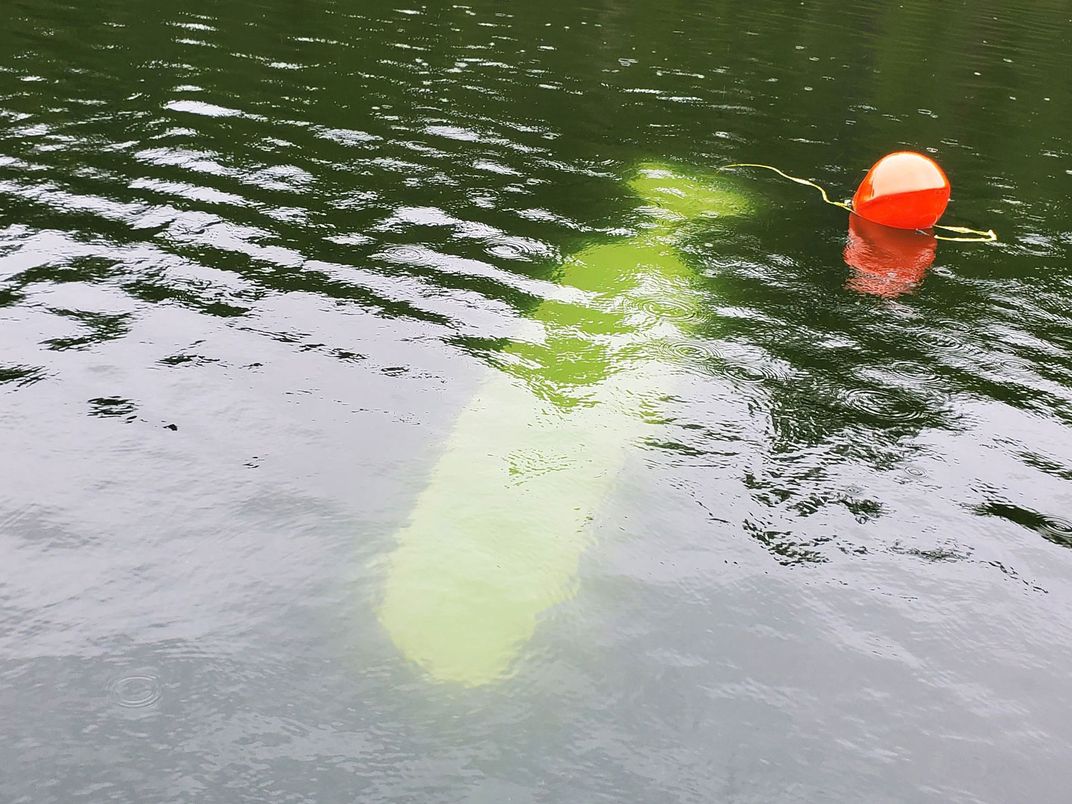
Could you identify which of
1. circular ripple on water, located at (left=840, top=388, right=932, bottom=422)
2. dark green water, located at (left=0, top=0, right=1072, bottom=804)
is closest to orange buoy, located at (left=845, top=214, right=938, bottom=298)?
dark green water, located at (left=0, top=0, right=1072, bottom=804)

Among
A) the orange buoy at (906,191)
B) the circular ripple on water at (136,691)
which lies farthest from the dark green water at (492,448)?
the orange buoy at (906,191)

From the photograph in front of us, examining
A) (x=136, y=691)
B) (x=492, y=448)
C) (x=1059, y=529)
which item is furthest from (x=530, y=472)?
(x=1059, y=529)

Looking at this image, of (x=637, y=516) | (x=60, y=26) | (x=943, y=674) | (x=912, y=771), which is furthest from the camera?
(x=60, y=26)

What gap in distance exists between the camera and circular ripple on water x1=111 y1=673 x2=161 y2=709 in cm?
448

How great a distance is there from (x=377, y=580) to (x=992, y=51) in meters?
22.4

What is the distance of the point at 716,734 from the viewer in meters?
4.60

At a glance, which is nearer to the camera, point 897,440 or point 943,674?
point 943,674

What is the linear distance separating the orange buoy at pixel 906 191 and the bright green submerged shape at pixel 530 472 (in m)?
3.02

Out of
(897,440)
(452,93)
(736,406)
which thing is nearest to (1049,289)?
(897,440)

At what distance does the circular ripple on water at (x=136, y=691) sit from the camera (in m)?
4.48

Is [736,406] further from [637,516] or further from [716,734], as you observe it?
[716,734]

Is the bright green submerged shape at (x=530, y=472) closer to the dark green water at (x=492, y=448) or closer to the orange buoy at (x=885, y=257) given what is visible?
the dark green water at (x=492, y=448)

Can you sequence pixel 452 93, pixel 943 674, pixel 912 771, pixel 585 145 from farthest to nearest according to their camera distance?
1. pixel 452 93
2. pixel 585 145
3. pixel 943 674
4. pixel 912 771

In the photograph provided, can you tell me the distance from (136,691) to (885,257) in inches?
347
